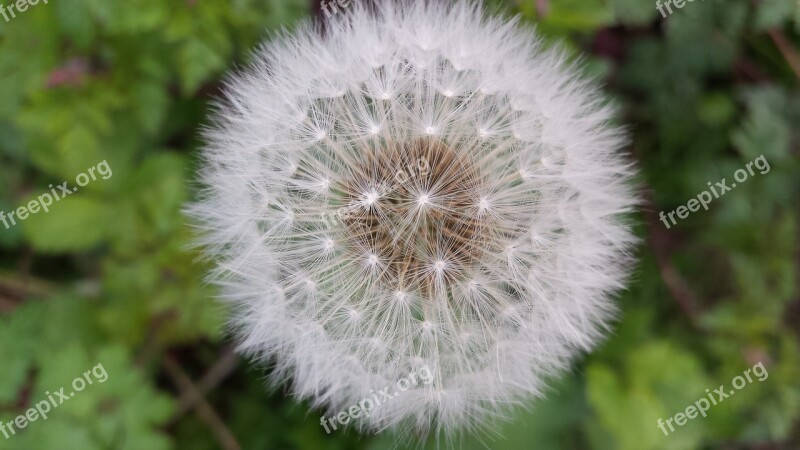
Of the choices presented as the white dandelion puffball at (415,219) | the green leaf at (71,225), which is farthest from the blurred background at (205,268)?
the white dandelion puffball at (415,219)

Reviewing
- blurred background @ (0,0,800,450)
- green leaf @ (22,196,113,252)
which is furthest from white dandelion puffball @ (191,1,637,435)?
green leaf @ (22,196,113,252)

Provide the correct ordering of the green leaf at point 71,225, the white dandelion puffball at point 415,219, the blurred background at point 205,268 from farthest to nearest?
the green leaf at point 71,225, the blurred background at point 205,268, the white dandelion puffball at point 415,219

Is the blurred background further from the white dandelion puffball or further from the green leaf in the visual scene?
the white dandelion puffball

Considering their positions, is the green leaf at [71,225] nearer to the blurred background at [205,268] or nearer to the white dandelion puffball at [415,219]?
the blurred background at [205,268]

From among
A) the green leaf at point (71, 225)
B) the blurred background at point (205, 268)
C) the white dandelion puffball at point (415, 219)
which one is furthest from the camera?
the green leaf at point (71, 225)

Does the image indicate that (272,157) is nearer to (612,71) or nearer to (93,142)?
(93,142)

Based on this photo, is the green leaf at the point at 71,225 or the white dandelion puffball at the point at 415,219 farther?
the green leaf at the point at 71,225
